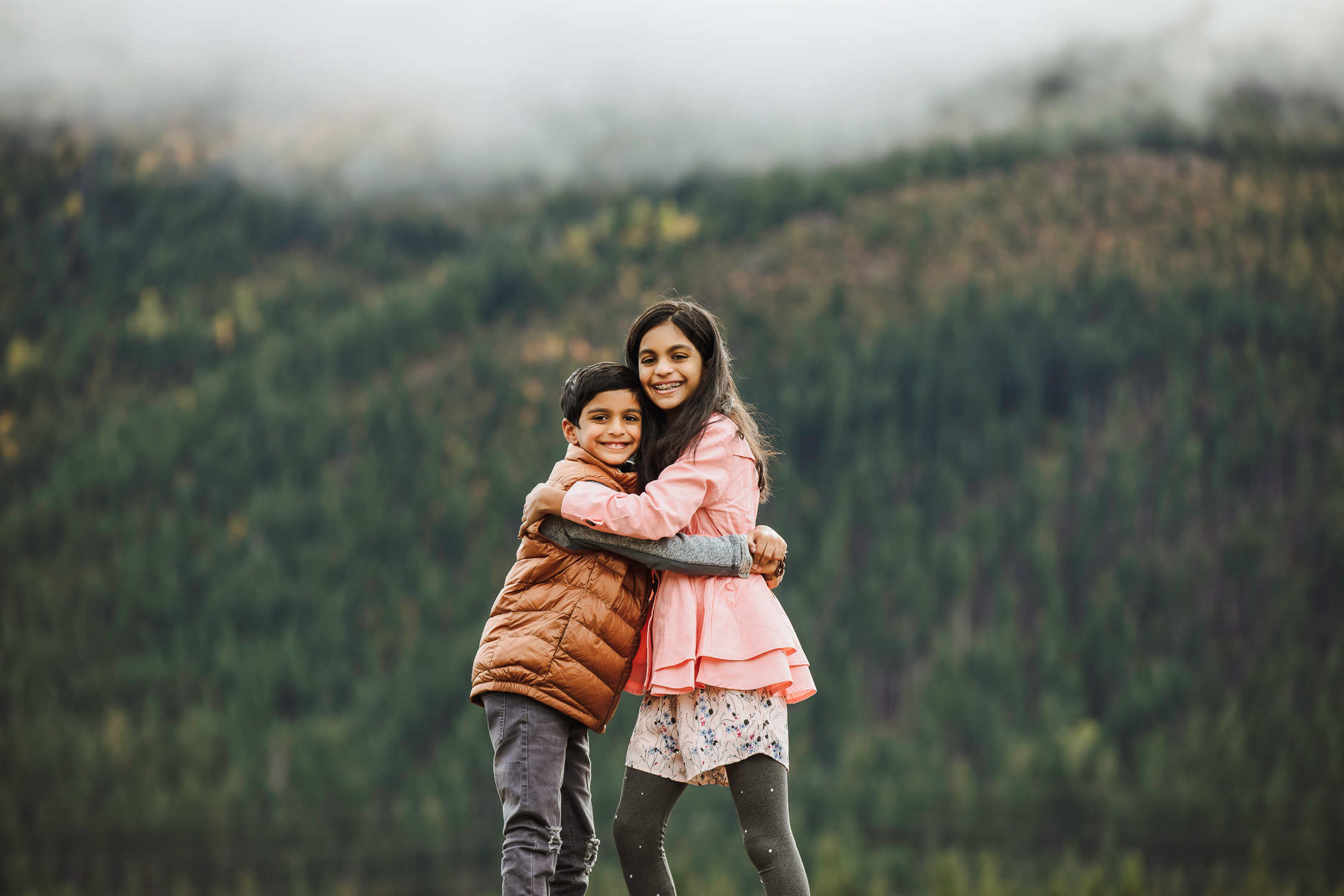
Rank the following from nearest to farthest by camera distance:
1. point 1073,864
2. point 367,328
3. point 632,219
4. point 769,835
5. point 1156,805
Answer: point 769,835 → point 1073,864 → point 1156,805 → point 367,328 → point 632,219

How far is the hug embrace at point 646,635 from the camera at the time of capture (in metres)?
3.37

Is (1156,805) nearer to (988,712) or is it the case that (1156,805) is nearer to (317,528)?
(988,712)

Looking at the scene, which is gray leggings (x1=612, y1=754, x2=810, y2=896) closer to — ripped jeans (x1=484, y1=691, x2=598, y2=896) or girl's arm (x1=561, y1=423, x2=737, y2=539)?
ripped jeans (x1=484, y1=691, x2=598, y2=896)

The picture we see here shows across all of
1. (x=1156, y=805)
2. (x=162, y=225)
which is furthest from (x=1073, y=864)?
(x=162, y=225)

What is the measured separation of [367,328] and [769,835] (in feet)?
230

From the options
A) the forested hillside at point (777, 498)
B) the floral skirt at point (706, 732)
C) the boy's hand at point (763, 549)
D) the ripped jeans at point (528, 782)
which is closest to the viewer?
the ripped jeans at point (528, 782)

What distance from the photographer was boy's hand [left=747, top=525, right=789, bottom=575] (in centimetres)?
361

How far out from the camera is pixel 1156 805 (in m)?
44.2

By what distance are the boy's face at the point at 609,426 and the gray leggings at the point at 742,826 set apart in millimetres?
901

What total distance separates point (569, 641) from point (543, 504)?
38 centimetres

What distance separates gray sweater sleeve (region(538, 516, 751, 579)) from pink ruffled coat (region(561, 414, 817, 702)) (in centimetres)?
4

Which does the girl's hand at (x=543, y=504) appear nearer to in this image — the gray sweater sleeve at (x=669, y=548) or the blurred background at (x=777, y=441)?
the gray sweater sleeve at (x=669, y=548)

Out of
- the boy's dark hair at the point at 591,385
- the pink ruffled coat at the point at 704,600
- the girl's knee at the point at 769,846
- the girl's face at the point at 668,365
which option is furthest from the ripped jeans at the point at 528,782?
the girl's face at the point at 668,365

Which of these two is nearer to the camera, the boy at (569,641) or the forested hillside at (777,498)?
the boy at (569,641)
